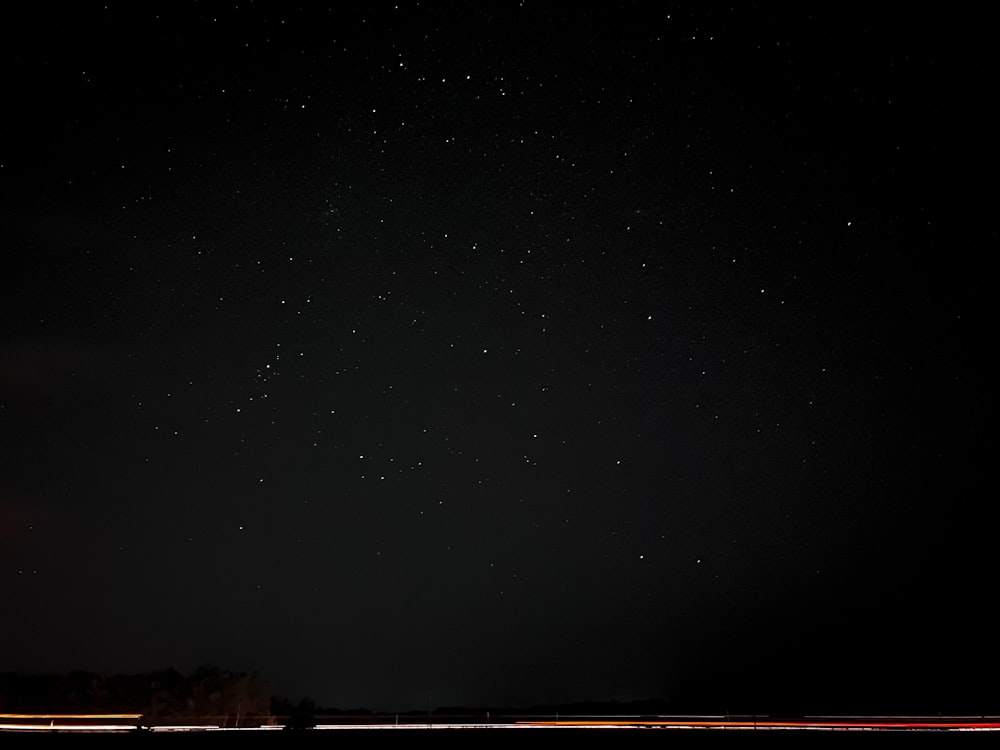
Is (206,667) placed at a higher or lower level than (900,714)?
higher

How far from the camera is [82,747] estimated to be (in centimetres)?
1775

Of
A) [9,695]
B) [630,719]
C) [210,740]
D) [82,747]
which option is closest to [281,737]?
[210,740]

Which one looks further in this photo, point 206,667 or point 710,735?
point 206,667

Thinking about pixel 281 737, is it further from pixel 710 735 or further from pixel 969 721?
pixel 969 721

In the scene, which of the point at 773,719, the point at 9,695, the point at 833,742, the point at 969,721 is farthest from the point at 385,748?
the point at 9,695

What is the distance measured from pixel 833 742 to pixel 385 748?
342 inches

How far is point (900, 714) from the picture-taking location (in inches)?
1192

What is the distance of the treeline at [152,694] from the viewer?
166 feet

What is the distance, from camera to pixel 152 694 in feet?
180

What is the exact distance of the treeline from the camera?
50656 mm

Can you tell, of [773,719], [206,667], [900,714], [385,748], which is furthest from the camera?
[206,667]

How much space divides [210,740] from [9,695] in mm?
Result: 36721

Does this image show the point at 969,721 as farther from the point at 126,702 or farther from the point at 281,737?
the point at 126,702

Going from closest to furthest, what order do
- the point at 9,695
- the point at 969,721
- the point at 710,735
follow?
the point at 710,735, the point at 969,721, the point at 9,695
